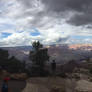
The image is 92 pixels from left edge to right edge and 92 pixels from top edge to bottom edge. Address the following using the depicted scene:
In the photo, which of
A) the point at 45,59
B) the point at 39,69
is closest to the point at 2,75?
the point at 39,69

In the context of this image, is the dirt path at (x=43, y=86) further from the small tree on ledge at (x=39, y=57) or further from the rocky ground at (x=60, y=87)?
the small tree on ledge at (x=39, y=57)

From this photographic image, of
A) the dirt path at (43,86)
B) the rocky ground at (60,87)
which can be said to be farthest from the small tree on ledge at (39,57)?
the rocky ground at (60,87)

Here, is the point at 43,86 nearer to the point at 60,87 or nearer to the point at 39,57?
the point at 60,87

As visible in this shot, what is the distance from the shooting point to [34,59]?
31438mm

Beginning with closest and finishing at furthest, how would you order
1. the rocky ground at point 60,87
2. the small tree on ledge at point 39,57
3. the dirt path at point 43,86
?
the rocky ground at point 60,87
the dirt path at point 43,86
the small tree on ledge at point 39,57

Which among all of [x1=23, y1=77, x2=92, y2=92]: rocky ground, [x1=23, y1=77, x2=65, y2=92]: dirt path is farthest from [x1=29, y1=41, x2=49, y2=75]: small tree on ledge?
[x1=23, y1=77, x2=92, y2=92]: rocky ground

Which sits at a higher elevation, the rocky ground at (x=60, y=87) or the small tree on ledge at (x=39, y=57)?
the small tree on ledge at (x=39, y=57)

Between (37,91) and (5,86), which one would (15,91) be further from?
(5,86)

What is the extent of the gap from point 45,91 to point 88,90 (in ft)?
13.6

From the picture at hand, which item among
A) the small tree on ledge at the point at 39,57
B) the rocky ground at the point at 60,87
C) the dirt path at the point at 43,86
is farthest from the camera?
the small tree on ledge at the point at 39,57

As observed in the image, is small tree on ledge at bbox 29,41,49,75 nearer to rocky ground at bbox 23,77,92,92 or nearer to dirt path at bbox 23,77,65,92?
dirt path at bbox 23,77,65,92

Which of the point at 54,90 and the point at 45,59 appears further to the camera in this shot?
the point at 45,59

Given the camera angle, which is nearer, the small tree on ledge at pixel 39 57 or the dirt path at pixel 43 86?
the dirt path at pixel 43 86

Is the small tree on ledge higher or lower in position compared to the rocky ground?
higher
